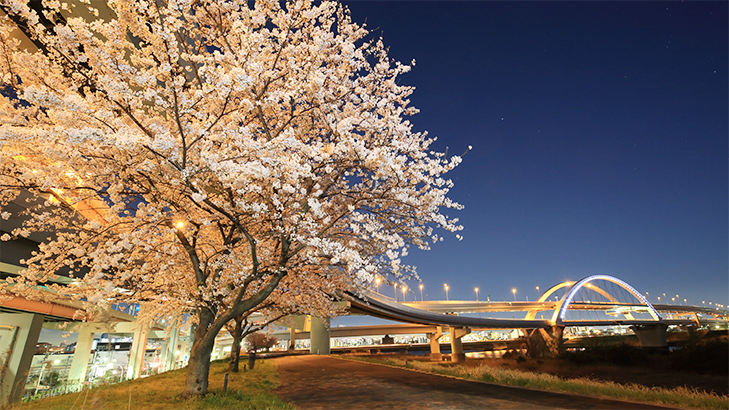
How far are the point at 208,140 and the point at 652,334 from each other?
101 m

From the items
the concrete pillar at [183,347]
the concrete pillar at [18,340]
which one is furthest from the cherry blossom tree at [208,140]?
the concrete pillar at [183,347]

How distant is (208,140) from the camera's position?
27.8 feet

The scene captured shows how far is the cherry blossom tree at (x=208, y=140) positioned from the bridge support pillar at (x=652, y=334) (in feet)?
299

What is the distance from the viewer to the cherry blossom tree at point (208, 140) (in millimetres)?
7203

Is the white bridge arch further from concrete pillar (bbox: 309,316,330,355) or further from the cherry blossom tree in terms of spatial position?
the cherry blossom tree

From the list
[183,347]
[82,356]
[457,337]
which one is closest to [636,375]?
[457,337]

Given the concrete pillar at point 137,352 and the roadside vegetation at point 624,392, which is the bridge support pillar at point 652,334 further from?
the concrete pillar at point 137,352

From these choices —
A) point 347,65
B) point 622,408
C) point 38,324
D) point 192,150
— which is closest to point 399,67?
point 347,65

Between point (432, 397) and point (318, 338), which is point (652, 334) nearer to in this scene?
point (318, 338)

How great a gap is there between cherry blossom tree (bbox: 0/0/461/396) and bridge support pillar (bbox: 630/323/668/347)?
91076 millimetres

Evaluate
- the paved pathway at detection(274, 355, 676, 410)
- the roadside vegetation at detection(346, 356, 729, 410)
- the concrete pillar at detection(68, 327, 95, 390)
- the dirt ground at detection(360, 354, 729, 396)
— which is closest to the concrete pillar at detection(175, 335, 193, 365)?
the concrete pillar at detection(68, 327, 95, 390)

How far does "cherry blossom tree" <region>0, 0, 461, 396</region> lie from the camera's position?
7.20 m

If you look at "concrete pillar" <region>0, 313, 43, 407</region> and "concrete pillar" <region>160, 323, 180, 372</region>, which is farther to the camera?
"concrete pillar" <region>160, 323, 180, 372</region>

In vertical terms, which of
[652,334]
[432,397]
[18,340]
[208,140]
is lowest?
[652,334]
